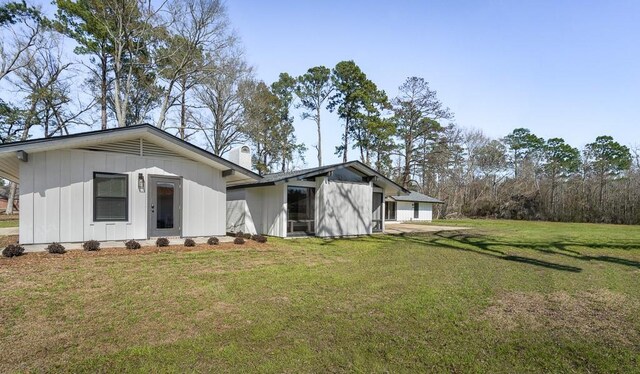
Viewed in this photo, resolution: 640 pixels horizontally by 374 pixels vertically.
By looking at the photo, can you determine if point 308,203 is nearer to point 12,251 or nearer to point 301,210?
point 301,210

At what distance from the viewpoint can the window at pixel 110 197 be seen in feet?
31.3

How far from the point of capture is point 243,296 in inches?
195

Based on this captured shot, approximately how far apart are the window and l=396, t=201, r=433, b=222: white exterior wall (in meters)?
20.7

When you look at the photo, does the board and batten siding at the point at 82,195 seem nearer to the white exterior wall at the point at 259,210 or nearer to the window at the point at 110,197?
the window at the point at 110,197

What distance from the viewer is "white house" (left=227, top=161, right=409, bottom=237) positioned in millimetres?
13078

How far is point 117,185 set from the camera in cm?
983

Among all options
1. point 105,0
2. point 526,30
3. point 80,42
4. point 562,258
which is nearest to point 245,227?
point 562,258

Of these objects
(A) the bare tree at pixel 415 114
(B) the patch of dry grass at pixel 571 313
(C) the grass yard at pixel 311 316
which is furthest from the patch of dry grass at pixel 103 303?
(A) the bare tree at pixel 415 114

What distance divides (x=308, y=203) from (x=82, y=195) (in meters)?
7.54

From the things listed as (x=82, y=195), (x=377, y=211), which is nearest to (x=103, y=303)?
(x=82, y=195)

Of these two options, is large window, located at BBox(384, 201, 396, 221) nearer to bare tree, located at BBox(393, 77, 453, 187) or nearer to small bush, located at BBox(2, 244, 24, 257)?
bare tree, located at BBox(393, 77, 453, 187)

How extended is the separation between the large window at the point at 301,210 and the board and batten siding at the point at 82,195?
335 cm

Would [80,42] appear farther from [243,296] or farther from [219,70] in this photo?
[243,296]

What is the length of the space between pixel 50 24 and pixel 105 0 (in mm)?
5658
